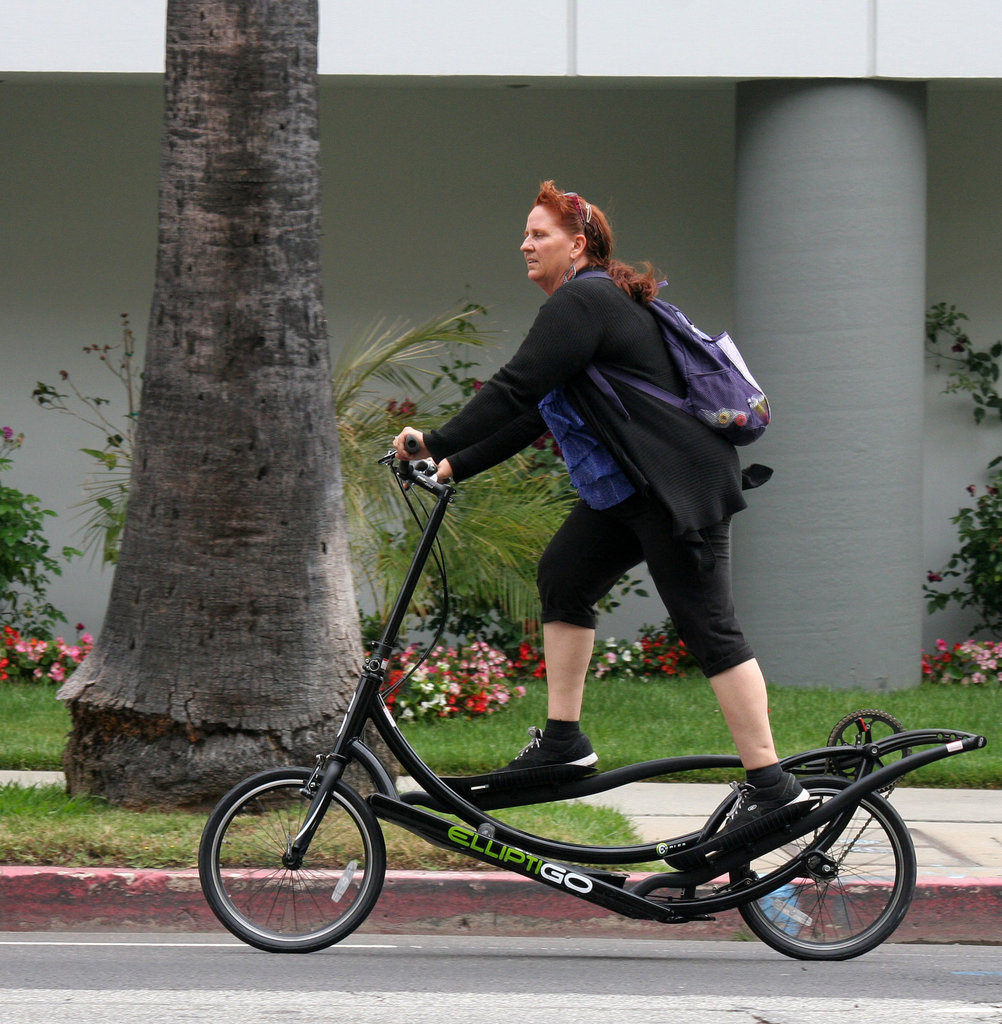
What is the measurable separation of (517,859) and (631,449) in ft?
3.96

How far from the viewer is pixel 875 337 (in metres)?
9.04

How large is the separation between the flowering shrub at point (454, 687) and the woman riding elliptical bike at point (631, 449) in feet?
11.8

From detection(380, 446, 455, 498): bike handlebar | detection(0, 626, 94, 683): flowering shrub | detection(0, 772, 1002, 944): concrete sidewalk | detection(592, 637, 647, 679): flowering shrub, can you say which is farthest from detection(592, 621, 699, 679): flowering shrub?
detection(380, 446, 455, 498): bike handlebar

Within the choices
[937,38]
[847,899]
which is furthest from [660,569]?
[937,38]

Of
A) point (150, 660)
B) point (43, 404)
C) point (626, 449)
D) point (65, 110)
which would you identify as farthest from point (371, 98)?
point (626, 449)

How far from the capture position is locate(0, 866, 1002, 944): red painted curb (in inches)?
197

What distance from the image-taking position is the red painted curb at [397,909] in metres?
5.01

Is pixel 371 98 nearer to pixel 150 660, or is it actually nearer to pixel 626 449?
pixel 150 660

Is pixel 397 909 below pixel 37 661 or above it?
below

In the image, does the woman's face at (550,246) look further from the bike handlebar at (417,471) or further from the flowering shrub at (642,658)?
the flowering shrub at (642,658)

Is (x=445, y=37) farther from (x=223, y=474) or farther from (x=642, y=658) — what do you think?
(x=223, y=474)

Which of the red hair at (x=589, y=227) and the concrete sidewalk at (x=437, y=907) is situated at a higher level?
the red hair at (x=589, y=227)

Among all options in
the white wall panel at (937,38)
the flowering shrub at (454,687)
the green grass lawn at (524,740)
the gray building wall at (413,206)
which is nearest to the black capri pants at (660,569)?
the green grass lawn at (524,740)

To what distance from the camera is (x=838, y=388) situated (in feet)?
29.6
